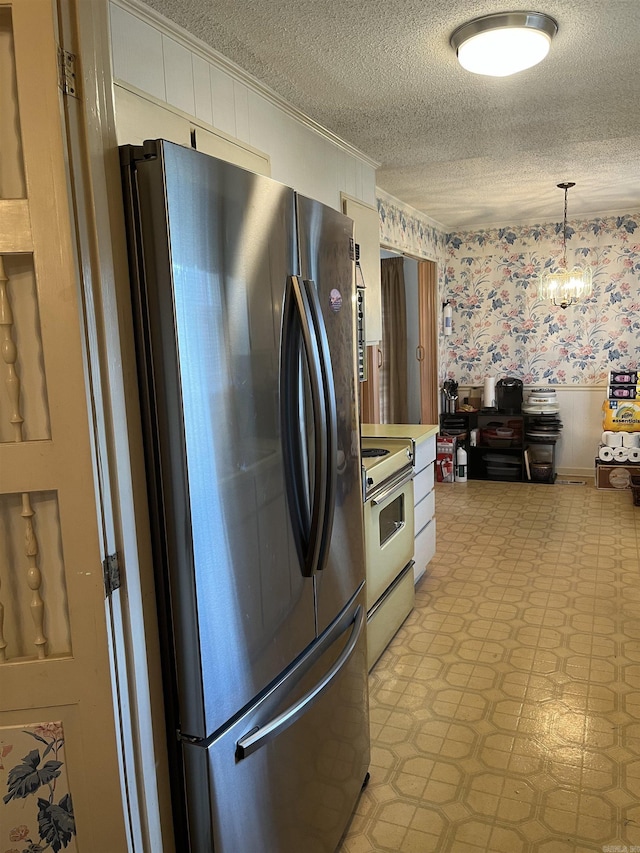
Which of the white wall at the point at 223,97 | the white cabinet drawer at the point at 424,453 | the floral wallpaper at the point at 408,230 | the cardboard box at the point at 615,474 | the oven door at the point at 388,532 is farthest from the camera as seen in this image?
the cardboard box at the point at 615,474

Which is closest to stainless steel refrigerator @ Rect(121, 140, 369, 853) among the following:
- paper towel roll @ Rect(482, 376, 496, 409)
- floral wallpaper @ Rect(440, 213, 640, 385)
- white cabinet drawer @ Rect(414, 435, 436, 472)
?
white cabinet drawer @ Rect(414, 435, 436, 472)

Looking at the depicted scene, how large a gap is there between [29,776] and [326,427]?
932 millimetres

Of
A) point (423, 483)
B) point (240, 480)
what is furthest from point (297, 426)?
point (423, 483)

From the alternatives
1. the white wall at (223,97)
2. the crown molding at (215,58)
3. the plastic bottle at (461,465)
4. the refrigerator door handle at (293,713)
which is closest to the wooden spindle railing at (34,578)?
the refrigerator door handle at (293,713)

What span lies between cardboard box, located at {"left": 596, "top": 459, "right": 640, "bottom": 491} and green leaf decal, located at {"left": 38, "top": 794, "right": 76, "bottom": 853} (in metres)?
5.18

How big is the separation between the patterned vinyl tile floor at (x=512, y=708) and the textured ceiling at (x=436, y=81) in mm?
2320

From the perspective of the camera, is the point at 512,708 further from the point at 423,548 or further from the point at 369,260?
the point at 369,260

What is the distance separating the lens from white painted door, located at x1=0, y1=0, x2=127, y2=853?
41.3 inches

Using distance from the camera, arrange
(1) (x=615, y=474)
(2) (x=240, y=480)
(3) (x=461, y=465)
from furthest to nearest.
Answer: (3) (x=461, y=465) → (1) (x=615, y=474) → (2) (x=240, y=480)

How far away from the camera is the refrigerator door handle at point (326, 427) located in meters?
1.52

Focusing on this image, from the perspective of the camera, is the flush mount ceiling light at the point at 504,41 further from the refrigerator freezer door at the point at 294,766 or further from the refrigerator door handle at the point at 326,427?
the refrigerator freezer door at the point at 294,766

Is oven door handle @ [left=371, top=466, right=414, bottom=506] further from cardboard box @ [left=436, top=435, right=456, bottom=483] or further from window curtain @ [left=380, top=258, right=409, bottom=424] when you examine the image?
window curtain @ [left=380, top=258, right=409, bottom=424]

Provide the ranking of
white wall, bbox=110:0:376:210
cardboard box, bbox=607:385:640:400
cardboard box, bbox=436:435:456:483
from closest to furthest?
white wall, bbox=110:0:376:210, cardboard box, bbox=607:385:640:400, cardboard box, bbox=436:435:456:483

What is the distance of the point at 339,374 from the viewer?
1759 mm
